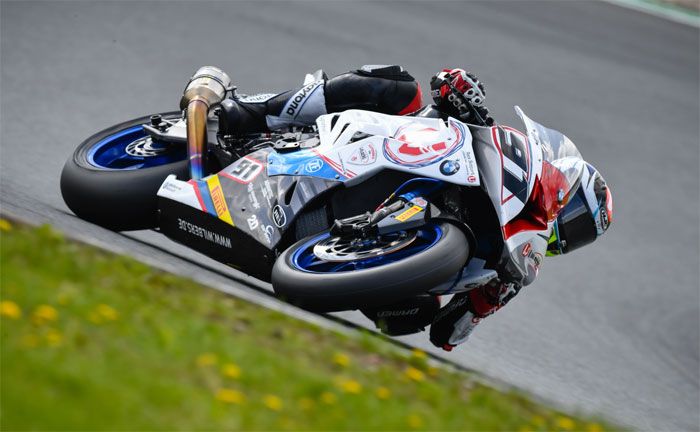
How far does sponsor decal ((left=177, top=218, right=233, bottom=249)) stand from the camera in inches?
221

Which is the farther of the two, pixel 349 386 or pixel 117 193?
pixel 117 193

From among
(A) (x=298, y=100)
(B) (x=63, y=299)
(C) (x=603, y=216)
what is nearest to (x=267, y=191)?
(A) (x=298, y=100)

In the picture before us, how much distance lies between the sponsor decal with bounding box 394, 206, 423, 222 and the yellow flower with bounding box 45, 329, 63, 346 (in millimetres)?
2053

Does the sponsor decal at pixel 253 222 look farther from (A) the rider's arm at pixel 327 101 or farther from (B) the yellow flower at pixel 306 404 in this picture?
(B) the yellow flower at pixel 306 404

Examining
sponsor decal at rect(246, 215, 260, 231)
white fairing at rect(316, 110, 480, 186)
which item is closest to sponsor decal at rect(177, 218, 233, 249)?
sponsor decal at rect(246, 215, 260, 231)

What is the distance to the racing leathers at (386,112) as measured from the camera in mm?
5910

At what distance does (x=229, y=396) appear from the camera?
3459 millimetres

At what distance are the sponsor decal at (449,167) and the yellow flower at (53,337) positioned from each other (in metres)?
2.37

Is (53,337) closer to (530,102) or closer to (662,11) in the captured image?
(530,102)

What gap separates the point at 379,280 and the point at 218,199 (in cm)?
125

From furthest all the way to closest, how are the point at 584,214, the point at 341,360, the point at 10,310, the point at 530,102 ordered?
the point at 530,102
the point at 584,214
the point at 341,360
the point at 10,310

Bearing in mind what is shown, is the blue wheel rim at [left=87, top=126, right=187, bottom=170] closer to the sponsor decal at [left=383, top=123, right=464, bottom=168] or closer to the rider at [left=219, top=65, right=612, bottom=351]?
the rider at [left=219, top=65, right=612, bottom=351]

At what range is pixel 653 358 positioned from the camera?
25.6ft

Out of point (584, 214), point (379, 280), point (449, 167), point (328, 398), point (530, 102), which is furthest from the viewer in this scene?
point (530, 102)
